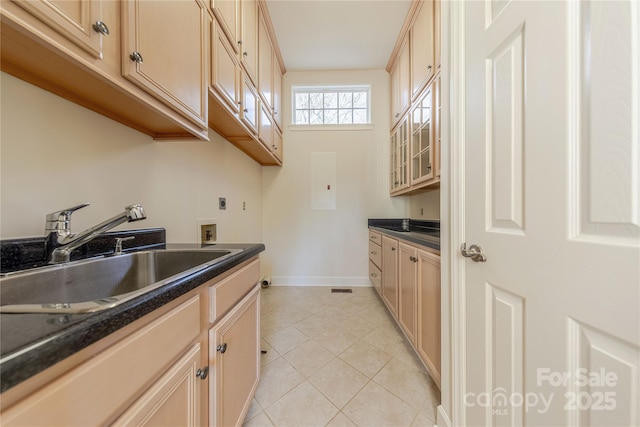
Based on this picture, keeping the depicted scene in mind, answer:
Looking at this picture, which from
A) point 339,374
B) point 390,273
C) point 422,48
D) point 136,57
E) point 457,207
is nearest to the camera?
point 136,57

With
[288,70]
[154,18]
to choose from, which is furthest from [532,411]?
[288,70]

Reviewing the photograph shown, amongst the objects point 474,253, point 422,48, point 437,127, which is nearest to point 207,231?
point 474,253

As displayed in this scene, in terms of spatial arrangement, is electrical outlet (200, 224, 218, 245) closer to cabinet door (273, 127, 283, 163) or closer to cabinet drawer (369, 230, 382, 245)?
cabinet door (273, 127, 283, 163)

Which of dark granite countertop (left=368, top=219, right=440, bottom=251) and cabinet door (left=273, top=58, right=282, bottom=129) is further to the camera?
cabinet door (left=273, top=58, right=282, bottom=129)

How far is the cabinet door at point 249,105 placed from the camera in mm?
1505

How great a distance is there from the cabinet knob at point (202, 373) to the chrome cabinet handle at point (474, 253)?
100 cm

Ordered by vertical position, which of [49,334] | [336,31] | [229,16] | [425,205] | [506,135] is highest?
[336,31]

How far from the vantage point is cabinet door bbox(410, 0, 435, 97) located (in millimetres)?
1633

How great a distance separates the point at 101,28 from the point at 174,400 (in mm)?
986

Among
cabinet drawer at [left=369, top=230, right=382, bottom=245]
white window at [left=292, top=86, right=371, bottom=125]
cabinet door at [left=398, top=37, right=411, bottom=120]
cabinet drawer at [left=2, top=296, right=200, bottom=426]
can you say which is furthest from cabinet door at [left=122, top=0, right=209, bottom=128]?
white window at [left=292, top=86, right=371, bottom=125]

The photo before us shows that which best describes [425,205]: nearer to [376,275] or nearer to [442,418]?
[376,275]

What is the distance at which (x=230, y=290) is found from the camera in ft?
2.74

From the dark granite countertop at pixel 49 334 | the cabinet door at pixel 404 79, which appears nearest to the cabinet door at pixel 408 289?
the dark granite countertop at pixel 49 334

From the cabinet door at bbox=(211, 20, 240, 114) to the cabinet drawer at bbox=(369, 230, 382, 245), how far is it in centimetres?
182
